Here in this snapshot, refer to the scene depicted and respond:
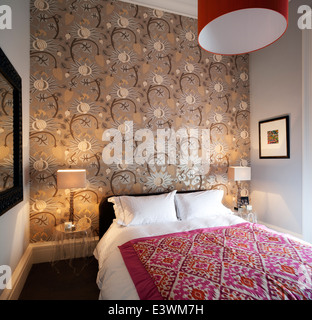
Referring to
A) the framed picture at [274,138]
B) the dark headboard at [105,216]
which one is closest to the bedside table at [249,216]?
the framed picture at [274,138]

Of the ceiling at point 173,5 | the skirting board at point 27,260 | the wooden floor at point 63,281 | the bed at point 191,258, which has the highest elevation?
the ceiling at point 173,5

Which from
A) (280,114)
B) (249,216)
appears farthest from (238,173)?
(280,114)

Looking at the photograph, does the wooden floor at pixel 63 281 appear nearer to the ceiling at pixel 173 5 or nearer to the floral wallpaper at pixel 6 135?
the floral wallpaper at pixel 6 135

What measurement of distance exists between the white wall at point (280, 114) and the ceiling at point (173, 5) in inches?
52.5

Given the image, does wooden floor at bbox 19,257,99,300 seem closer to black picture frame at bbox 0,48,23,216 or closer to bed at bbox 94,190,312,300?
bed at bbox 94,190,312,300

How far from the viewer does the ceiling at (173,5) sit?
289cm

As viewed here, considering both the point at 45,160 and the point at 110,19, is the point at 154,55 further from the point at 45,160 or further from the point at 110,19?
the point at 45,160

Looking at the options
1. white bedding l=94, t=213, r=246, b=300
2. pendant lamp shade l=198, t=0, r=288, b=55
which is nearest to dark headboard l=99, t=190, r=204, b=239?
white bedding l=94, t=213, r=246, b=300

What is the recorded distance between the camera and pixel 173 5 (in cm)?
296

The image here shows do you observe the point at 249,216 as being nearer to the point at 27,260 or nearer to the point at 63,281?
the point at 63,281

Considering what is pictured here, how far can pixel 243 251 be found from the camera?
163cm

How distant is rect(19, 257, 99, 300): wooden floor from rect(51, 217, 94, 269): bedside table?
0.25 ft

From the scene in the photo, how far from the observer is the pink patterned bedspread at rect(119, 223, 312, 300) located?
1.16 metres

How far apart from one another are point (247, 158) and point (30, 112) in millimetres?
3407
